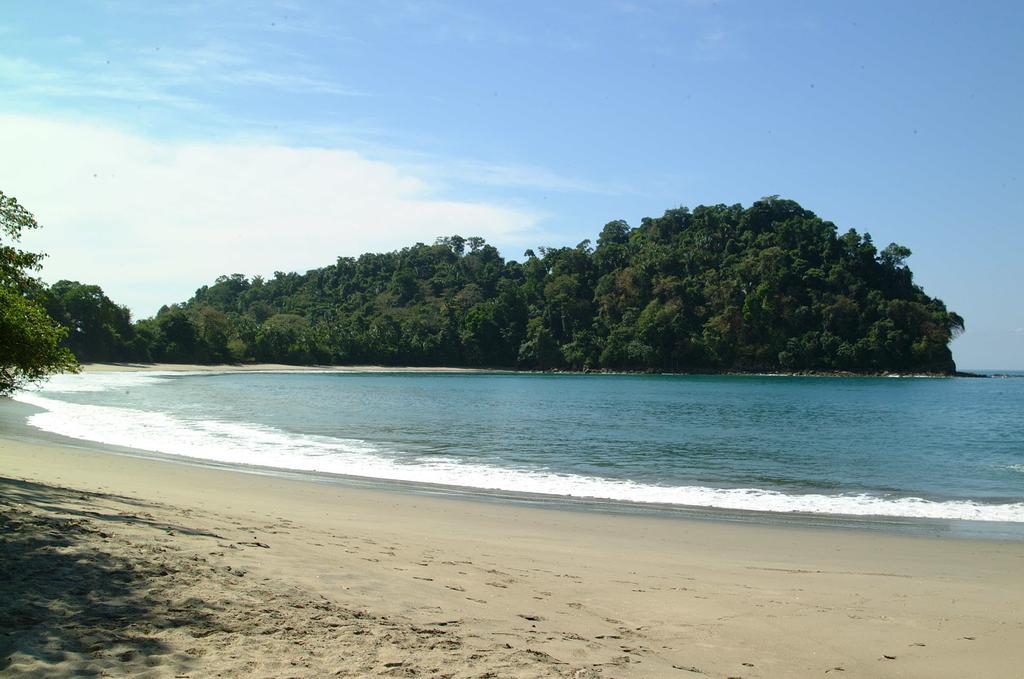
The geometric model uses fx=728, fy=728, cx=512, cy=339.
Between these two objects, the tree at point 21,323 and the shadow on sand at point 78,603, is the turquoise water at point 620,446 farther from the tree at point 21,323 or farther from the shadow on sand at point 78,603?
the shadow on sand at point 78,603

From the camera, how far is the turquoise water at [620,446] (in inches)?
584

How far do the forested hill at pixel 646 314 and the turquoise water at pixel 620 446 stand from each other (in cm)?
6932

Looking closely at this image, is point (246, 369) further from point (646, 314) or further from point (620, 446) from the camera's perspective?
point (620, 446)

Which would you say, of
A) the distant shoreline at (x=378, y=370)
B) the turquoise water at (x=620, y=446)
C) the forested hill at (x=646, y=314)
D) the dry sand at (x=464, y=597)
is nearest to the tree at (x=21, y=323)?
the dry sand at (x=464, y=597)

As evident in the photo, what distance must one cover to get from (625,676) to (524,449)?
668 inches

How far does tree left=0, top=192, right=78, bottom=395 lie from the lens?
936cm

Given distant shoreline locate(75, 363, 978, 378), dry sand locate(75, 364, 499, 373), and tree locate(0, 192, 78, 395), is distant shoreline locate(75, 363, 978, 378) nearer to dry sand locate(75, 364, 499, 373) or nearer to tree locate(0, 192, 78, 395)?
dry sand locate(75, 364, 499, 373)

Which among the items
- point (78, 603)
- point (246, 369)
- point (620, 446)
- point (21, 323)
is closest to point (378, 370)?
point (246, 369)

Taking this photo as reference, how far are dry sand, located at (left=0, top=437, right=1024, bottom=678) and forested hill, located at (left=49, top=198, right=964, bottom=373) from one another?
91814 mm

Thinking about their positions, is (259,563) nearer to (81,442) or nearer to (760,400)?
(81,442)

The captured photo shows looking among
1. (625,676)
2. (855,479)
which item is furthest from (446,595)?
(855,479)

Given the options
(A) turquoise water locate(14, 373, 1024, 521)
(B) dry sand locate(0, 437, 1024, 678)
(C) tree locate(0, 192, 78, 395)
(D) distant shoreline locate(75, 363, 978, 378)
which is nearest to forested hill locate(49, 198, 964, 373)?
(D) distant shoreline locate(75, 363, 978, 378)

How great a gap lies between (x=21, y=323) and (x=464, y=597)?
23.7ft

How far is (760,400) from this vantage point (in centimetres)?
5222
